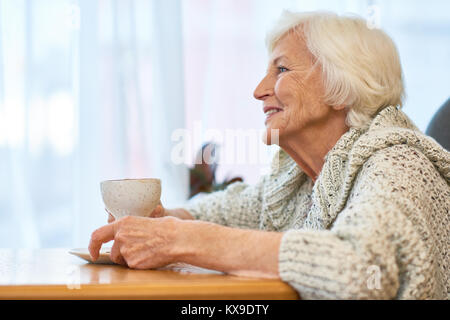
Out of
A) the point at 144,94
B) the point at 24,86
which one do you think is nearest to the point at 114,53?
the point at 144,94

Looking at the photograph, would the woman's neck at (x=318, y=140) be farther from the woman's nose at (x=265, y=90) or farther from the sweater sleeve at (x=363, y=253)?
the sweater sleeve at (x=363, y=253)

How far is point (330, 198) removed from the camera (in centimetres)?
109

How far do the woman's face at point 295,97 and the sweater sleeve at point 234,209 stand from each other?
0.24 meters

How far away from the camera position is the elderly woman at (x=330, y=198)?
0.73 metres

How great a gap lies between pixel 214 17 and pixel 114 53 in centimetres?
51

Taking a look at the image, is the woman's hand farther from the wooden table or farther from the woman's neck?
the woman's neck

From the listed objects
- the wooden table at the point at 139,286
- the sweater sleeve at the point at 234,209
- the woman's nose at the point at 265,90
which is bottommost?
the sweater sleeve at the point at 234,209

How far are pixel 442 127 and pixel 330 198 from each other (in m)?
0.50

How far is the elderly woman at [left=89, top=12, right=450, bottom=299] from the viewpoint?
2.38ft

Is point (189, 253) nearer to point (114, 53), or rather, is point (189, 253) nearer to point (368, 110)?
point (368, 110)

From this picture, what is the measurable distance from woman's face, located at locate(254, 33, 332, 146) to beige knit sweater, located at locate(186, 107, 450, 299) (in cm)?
17

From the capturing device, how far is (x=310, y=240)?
74 centimetres

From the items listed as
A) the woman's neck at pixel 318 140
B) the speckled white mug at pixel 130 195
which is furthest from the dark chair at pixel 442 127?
the speckled white mug at pixel 130 195

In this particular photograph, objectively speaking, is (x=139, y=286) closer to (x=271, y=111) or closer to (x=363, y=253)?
(x=363, y=253)
